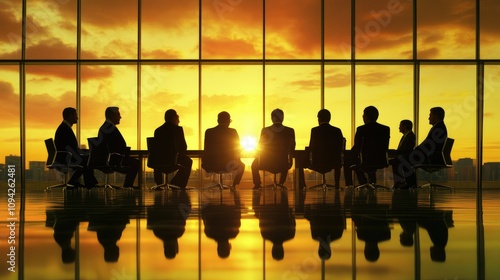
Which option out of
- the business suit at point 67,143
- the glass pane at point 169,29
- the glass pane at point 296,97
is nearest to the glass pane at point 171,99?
the glass pane at point 169,29

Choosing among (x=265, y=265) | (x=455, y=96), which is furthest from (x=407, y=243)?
(x=455, y=96)

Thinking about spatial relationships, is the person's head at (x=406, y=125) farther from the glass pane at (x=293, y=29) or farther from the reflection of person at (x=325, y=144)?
the glass pane at (x=293, y=29)

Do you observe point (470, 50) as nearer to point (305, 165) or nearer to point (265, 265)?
point (305, 165)

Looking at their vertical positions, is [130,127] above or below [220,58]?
below

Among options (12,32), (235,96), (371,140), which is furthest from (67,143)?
(12,32)

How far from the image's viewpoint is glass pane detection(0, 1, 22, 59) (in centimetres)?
1323

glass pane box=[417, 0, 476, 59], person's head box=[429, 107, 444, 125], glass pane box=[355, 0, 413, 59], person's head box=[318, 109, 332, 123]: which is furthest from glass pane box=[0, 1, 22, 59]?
person's head box=[429, 107, 444, 125]

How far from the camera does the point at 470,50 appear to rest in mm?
13383

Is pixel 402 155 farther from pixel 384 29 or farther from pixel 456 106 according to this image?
pixel 384 29

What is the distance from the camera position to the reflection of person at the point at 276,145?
360 inches

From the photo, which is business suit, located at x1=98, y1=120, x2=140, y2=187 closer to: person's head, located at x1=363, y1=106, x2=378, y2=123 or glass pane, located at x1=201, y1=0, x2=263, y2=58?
person's head, located at x1=363, y1=106, x2=378, y2=123

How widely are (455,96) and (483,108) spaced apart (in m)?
0.63

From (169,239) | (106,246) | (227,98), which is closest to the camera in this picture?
(106,246)

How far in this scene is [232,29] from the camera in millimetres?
13211
